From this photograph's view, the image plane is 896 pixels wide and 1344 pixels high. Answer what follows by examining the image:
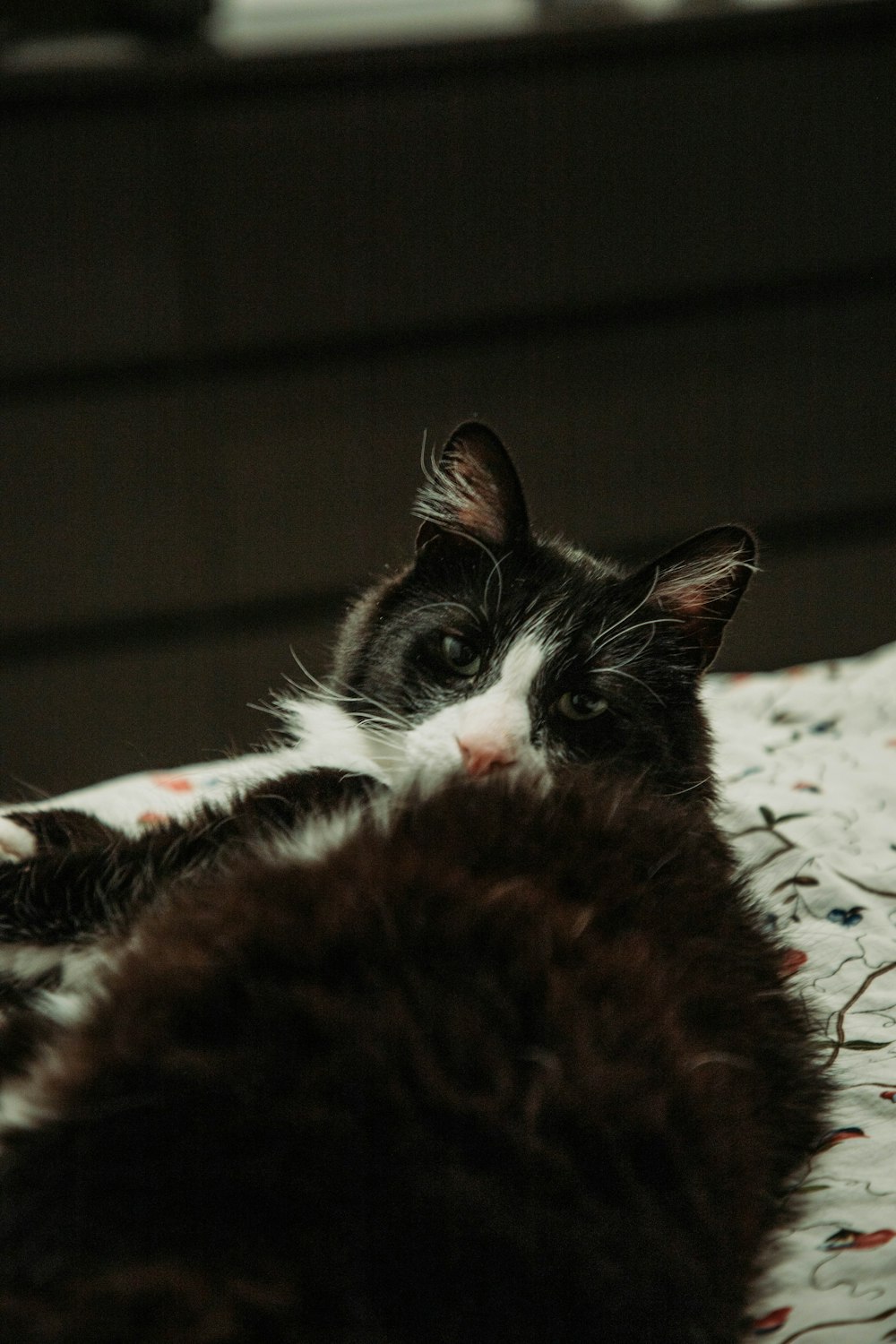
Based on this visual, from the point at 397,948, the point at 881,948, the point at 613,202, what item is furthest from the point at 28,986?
the point at 613,202

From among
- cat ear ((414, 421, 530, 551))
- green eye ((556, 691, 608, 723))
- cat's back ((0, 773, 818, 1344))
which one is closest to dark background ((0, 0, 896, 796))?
cat ear ((414, 421, 530, 551))

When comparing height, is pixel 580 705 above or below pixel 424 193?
below

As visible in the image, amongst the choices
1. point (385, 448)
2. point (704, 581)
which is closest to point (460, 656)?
point (704, 581)

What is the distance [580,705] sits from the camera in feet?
3.47

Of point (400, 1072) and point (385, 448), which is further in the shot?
point (385, 448)

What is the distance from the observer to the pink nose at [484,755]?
37.5 inches

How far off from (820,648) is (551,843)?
2127 millimetres

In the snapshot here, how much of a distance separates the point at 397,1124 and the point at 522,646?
0.53m

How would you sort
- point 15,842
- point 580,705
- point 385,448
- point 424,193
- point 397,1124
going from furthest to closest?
point 385,448 < point 424,193 < point 580,705 < point 15,842 < point 397,1124

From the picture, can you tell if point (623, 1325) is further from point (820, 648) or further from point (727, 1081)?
point (820, 648)

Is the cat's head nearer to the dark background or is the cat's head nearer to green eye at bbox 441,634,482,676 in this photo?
green eye at bbox 441,634,482,676

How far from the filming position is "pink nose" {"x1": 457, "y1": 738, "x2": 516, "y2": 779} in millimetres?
954

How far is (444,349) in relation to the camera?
247 centimetres

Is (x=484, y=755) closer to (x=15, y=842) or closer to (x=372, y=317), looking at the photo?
(x=15, y=842)
